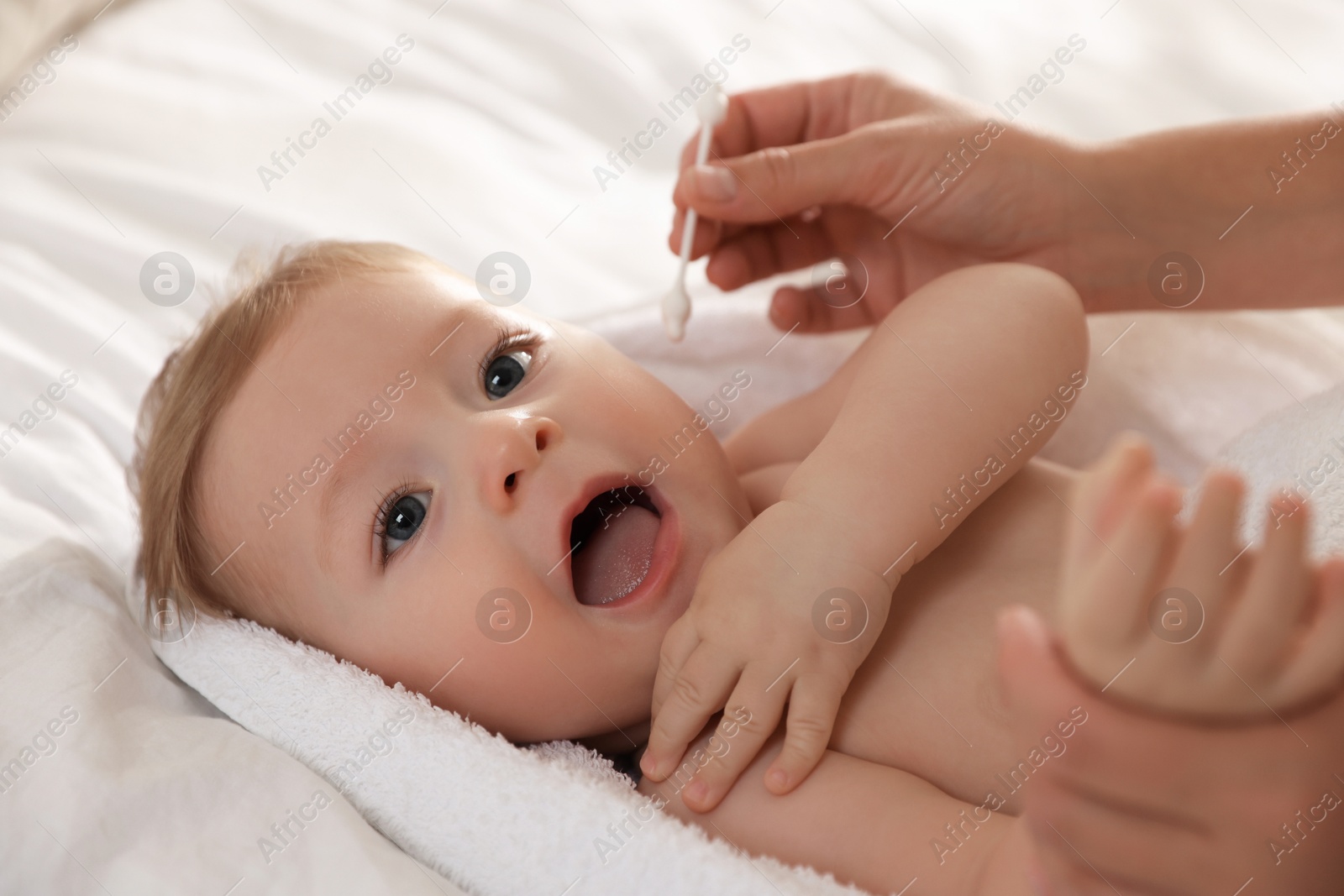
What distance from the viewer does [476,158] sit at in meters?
1.96

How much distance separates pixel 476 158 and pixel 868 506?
1.24m

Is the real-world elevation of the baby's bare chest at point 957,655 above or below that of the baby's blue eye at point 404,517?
above

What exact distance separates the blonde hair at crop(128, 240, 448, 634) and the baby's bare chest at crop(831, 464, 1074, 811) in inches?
28.1

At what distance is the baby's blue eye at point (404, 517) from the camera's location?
111 cm

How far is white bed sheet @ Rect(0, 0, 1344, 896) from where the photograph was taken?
1448 mm

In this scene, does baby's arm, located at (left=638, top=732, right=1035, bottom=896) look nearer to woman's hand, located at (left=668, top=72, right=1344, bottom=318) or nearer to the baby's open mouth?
the baby's open mouth

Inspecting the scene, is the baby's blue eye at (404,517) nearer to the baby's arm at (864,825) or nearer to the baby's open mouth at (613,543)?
the baby's open mouth at (613,543)

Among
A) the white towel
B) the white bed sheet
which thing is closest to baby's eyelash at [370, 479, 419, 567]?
the white bed sheet

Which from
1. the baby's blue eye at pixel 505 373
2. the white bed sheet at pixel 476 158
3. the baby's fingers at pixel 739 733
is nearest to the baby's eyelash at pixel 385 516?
the baby's blue eye at pixel 505 373

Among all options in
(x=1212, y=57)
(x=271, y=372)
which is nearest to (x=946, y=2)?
(x=1212, y=57)

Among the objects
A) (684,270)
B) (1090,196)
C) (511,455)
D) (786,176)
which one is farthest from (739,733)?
(1090,196)

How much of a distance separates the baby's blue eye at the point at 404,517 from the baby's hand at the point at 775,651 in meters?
0.32

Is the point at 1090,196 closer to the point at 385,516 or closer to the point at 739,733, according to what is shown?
the point at 739,733

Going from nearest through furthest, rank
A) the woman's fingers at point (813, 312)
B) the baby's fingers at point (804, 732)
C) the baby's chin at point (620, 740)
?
the baby's fingers at point (804, 732) < the baby's chin at point (620, 740) < the woman's fingers at point (813, 312)
